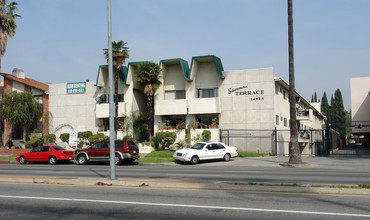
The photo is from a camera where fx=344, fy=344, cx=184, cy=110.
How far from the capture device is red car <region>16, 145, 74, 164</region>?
25.3 metres

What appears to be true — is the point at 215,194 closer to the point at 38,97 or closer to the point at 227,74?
the point at 227,74

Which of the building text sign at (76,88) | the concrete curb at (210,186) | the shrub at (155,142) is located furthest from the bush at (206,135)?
the concrete curb at (210,186)

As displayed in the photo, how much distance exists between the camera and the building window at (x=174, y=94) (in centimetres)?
3484

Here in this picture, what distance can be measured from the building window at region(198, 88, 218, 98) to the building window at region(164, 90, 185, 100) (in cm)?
182

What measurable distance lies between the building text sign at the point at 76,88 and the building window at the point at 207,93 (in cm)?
1301

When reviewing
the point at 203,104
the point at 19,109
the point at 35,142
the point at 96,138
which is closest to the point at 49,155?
the point at 96,138

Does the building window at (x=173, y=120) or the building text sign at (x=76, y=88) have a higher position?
the building text sign at (x=76, y=88)

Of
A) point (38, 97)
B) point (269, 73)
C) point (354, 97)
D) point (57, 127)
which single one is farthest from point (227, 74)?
point (354, 97)

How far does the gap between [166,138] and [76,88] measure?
509 inches

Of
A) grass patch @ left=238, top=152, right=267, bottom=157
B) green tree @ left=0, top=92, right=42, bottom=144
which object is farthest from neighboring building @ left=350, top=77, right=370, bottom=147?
green tree @ left=0, top=92, right=42, bottom=144

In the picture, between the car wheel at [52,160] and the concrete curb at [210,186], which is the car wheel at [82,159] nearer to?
the car wheel at [52,160]

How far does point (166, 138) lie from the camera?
3177cm

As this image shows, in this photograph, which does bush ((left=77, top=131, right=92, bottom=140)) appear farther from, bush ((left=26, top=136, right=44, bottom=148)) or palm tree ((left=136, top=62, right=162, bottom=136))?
palm tree ((left=136, top=62, right=162, bottom=136))

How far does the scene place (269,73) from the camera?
31.2 m
